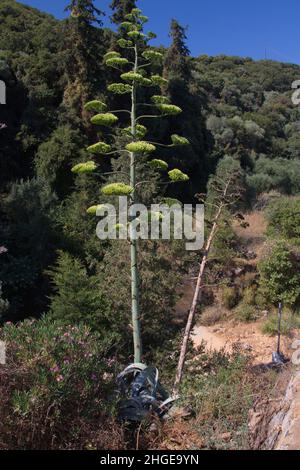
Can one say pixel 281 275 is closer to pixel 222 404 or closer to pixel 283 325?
pixel 283 325

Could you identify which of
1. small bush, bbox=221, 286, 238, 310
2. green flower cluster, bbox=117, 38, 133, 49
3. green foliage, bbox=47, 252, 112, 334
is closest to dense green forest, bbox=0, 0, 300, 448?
green foliage, bbox=47, 252, 112, 334

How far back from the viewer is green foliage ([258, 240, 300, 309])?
1201cm

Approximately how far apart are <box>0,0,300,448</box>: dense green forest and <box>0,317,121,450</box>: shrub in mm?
34

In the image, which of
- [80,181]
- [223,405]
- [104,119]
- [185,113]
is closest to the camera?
[223,405]

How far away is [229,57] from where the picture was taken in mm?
50719

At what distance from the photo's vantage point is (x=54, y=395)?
10.5 ft

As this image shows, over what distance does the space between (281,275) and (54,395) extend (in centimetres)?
987

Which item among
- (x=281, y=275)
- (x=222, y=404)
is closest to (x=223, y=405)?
(x=222, y=404)

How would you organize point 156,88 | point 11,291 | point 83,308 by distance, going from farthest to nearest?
point 156,88 < point 11,291 < point 83,308

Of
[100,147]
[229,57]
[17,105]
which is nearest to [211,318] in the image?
[100,147]

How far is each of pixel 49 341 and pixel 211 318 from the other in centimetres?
925

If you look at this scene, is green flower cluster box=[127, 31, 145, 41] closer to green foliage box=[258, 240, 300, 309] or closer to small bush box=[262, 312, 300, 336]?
green foliage box=[258, 240, 300, 309]

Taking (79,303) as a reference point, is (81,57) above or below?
above
